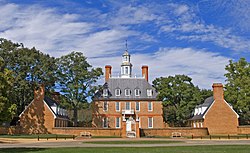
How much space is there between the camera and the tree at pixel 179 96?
52.9 m

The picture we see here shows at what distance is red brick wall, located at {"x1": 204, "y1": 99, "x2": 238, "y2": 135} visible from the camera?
156ft

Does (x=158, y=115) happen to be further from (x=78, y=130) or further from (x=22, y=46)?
(x=22, y=46)

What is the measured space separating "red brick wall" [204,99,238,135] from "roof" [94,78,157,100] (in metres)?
11.2

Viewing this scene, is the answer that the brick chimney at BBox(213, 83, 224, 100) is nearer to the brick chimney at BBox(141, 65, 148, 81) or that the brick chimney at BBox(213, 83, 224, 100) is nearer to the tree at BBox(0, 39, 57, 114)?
the brick chimney at BBox(141, 65, 148, 81)

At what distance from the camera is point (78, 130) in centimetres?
4228

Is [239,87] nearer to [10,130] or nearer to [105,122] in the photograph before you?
[105,122]

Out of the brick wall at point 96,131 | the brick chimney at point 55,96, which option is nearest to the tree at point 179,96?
the brick wall at point 96,131

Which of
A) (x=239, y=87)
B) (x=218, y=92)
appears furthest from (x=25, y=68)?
(x=239, y=87)

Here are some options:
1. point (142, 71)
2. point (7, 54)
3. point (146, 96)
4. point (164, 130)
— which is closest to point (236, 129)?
point (164, 130)

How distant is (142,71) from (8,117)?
34649mm

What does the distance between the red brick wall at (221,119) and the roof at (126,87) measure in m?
A: 11.2

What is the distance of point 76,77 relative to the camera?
50688mm

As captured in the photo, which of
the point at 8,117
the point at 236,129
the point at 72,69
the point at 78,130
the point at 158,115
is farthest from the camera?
the point at 158,115

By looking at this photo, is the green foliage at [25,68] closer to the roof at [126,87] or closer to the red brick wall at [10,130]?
the red brick wall at [10,130]
